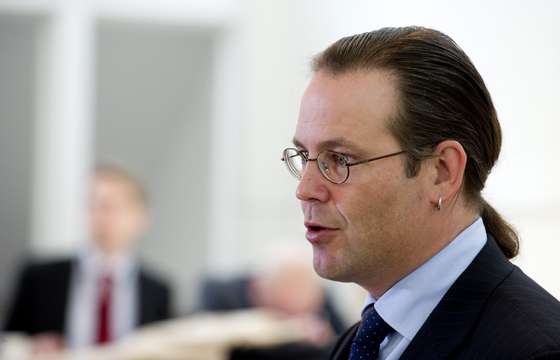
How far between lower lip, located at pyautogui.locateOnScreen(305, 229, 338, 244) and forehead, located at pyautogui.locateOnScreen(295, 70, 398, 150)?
16 centimetres

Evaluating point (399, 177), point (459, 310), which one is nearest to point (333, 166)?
point (399, 177)

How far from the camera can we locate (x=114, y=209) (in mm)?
5055

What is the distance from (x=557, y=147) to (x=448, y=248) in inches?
139

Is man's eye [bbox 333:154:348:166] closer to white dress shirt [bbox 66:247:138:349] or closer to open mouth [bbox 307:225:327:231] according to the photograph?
open mouth [bbox 307:225:327:231]

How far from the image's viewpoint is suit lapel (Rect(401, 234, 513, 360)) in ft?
5.12

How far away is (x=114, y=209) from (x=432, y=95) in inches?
140

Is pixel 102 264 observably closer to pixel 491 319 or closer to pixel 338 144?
pixel 338 144

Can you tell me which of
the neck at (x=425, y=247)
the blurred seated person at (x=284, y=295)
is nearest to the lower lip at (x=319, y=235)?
the neck at (x=425, y=247)

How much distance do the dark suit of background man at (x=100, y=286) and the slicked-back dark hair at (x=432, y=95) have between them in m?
3.32

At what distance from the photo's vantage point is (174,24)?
8.60 m


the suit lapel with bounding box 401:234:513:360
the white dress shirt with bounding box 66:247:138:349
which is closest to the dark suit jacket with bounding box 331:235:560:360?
the suit lapel with bounding box 401:234:513:360

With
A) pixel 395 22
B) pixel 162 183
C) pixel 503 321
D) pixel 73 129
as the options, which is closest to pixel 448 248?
pixel 503 321

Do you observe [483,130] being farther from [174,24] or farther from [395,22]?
[174,24]

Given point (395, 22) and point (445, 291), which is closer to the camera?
point (445, 291)
